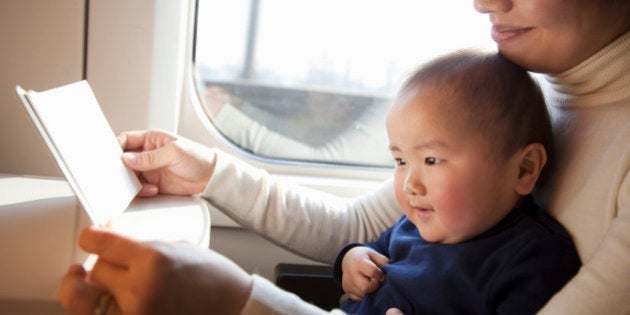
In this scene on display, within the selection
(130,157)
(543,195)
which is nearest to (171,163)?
(130,157)

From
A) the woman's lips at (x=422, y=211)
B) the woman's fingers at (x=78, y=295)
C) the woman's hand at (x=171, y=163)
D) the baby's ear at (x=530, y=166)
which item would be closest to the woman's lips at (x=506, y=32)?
the baby's ear at (x=530, y=166)

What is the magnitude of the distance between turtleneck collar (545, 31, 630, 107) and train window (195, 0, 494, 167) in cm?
48

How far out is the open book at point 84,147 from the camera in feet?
2.00

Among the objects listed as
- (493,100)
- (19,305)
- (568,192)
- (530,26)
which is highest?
(530,26)

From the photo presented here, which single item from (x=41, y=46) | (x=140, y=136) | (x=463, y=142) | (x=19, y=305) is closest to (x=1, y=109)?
(x=41, y=46)

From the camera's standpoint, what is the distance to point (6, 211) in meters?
0.71

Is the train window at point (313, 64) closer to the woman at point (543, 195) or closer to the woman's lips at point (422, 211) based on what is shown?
the woman at point (543, 195)

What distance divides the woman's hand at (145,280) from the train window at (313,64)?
697 mm

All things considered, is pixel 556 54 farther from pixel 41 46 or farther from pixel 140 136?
pixel 41 46

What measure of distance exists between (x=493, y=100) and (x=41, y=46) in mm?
735

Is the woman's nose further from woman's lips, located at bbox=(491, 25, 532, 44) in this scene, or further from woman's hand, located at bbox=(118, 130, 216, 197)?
woman's hand, located at bbox=(118, 130, 216, 197)

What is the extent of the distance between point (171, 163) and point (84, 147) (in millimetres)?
199

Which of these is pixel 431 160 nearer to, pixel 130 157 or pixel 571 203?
pixel 571 203

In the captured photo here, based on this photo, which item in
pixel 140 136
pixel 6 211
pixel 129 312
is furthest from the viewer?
pixel 140 136
